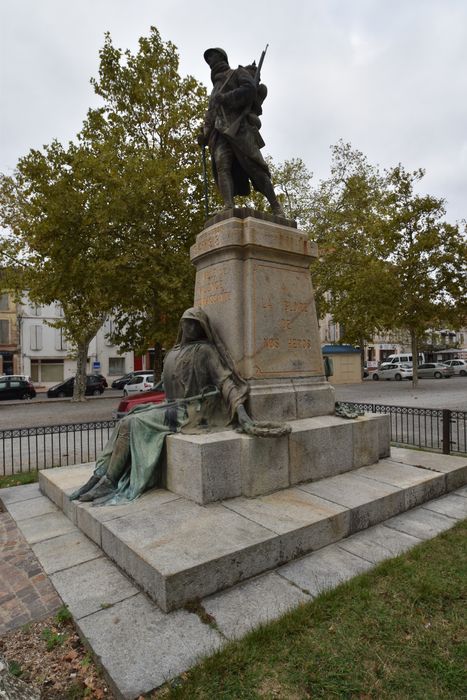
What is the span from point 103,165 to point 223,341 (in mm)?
11829

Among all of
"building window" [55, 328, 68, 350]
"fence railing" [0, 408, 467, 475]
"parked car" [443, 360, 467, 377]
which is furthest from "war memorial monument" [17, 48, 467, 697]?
"parked car" [443, 360, 467, 377]

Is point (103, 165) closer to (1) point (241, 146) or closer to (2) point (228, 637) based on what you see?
(1) point (241, 146)

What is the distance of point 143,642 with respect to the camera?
262 cm

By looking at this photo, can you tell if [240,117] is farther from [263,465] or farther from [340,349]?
[340,349]

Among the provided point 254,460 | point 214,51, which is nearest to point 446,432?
point 254,460

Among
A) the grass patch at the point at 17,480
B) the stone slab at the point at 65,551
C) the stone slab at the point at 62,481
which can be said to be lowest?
the grass patch at the point at 17,480

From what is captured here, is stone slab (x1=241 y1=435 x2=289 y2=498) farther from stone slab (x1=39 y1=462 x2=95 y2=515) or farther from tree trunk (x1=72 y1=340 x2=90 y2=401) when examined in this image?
tree trunk (x1=72 y1=340 x2=90 y2=401)

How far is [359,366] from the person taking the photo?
115ft

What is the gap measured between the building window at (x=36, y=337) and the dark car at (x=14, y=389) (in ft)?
41.0

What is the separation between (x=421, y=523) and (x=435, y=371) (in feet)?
135

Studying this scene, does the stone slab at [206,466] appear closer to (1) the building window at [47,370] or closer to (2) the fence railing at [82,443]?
(2) the fence railing at [82,443]

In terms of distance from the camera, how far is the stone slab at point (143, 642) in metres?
2.35

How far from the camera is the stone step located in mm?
3082

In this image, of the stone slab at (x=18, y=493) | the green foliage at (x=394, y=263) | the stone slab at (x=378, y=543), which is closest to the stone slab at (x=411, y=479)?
the stone slab at (x=378, y=543)
